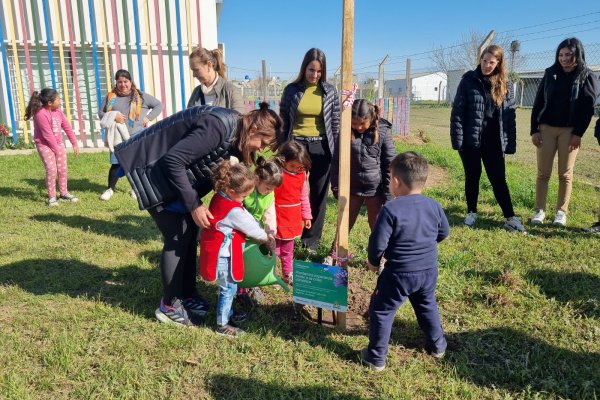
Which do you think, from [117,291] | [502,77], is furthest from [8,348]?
[502,77]

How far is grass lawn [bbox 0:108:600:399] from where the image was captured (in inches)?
96.8

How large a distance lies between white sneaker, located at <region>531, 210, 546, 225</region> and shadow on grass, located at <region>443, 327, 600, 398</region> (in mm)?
2559

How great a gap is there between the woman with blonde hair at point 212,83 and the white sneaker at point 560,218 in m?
3.69

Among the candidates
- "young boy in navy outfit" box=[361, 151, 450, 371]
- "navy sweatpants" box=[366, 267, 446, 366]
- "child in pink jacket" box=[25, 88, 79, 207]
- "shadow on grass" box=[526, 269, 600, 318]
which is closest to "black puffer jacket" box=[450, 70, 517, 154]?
"shadow on grass" box=[526, 269, 600, 318]

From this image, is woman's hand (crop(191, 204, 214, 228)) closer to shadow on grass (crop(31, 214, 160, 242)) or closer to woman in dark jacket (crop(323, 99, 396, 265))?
woman in dark jacket (crop(323, 99, 396, 265))

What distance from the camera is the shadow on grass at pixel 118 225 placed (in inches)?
193

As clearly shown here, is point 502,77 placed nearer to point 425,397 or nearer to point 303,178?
point 303,178

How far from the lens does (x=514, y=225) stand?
16.2 ft

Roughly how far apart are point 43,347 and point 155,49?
9671 millimetres

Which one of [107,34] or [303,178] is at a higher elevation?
[107,34]

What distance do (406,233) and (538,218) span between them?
3471 millimetres

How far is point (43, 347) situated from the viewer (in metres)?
2.79

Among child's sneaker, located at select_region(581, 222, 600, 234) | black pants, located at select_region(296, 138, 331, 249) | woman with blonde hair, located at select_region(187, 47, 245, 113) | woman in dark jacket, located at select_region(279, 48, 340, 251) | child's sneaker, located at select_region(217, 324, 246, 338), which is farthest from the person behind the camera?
child's sneaker, located at select_region(581, 222, 600, 234)

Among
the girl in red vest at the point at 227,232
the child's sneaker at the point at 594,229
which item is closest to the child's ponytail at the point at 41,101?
the girl in red vest at the point at 227,232
